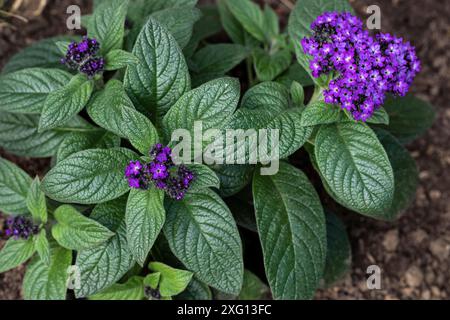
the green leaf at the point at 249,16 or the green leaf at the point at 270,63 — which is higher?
the green leaf at the point at 249,16

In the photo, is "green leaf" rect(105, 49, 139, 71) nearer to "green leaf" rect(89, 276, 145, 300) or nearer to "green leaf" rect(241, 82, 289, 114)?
"green leaf" rect(241, 82, 289, 114)

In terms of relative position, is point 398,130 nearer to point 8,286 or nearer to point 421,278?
point 421,278

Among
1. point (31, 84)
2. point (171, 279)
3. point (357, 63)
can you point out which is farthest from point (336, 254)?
point (31, 84)

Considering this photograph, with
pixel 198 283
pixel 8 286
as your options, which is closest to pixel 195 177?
pixel 198 283

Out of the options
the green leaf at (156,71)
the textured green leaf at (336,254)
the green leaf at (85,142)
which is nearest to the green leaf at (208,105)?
the green leaf at (156,71)

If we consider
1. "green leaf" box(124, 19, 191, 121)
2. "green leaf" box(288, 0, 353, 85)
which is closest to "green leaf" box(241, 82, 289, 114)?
"green leaf" box(124, 19, 191, 121)

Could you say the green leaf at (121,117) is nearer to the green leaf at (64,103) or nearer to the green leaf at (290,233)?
the green leaf at (64,103)
